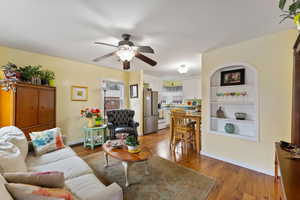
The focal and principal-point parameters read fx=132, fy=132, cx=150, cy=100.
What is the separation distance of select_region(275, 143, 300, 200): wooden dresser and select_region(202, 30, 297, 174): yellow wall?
3.45 feet

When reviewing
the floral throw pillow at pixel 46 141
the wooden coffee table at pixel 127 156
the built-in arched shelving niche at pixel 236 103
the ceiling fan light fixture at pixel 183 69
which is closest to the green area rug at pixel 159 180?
the wooden coffee table at pixel 127 156

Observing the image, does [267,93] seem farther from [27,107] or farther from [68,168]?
[27,107]

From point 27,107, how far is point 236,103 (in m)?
4.18

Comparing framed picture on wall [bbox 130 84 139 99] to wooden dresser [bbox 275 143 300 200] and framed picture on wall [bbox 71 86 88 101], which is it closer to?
framed picture on wall [bbox 71 86 88 101]

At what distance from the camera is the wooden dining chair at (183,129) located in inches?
130

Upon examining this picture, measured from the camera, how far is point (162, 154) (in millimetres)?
3078

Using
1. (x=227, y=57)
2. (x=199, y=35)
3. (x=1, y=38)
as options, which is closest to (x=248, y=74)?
(x=227, y=57)

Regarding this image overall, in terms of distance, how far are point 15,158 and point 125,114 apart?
118 inches

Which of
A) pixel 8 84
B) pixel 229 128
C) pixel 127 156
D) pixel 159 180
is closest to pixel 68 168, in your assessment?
pixel 127 156

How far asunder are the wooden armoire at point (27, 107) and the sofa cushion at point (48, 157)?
93 centimetres

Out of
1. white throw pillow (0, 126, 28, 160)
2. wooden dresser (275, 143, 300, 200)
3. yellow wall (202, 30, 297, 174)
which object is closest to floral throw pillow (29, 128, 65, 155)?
white throw pillow (0, 126, 28, 160)

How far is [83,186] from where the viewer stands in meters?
1.27

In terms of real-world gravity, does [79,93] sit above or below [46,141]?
above

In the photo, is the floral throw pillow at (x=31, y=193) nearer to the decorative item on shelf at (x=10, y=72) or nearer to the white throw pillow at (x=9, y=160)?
the white throw pillow at (x=9, y=160)
